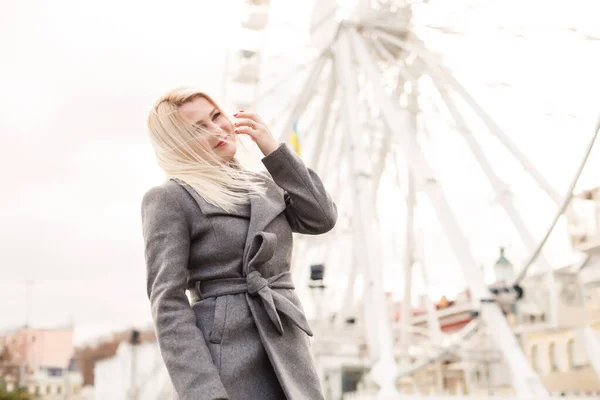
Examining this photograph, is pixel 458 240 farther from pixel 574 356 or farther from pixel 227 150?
pixel 574 356

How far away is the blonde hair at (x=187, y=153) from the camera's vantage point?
233 centimetres

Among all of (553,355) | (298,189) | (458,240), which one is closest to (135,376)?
(553,355)

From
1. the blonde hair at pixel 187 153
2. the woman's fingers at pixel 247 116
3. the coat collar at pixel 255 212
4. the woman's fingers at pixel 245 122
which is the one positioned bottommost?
the coat collar at pixel 255 212

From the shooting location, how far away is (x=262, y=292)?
2188 millimetres

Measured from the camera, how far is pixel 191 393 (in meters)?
2.04

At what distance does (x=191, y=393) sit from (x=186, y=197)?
1.72 ft

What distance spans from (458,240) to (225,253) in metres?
10.9

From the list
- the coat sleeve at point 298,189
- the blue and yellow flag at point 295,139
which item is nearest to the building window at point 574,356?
the blue and yellow flag at point 295,139

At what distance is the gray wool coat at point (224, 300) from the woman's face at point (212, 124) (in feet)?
0.48

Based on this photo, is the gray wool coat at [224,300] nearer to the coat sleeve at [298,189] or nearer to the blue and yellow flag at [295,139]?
the coat sleeve at [298,189]

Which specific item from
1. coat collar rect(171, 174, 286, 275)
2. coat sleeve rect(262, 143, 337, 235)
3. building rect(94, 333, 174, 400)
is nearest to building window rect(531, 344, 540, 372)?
building rect(94, 333, 174, 400)

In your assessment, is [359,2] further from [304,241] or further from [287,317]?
[287,317]

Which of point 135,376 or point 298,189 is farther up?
point 298,189

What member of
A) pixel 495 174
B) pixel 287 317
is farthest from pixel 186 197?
pixel 495 174
